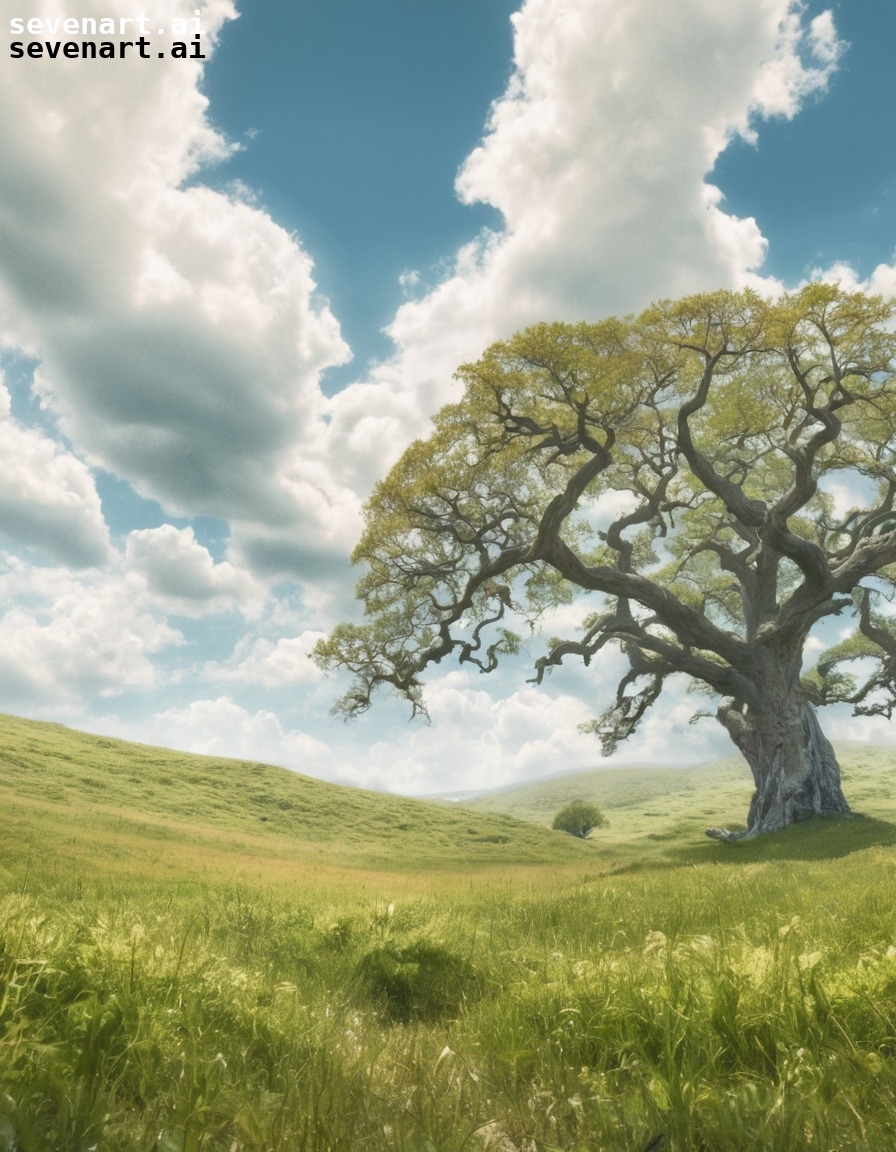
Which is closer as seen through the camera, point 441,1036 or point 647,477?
point 441,1036

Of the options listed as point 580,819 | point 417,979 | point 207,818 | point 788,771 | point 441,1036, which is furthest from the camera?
point 580,819

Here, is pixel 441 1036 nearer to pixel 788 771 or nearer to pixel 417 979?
pixel 417 979

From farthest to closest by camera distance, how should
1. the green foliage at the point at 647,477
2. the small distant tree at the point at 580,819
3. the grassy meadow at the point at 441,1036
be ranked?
the small distant tree at the point at 580,819 < the green foliage at the point at 647,477 < the grassy meadow at the point at 441,1036

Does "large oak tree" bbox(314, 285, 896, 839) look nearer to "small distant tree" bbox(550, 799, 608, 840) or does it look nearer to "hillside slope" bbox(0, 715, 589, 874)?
"hillside slope" bbox(0, 715, 589, 874)

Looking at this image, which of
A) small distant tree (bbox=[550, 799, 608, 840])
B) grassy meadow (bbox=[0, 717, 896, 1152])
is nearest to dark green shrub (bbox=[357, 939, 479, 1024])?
grassy meadow (bbox=[0, 717, 896, 1152])

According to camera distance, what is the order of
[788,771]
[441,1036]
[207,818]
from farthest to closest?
[207,818]
[788,771]
[441,1036]

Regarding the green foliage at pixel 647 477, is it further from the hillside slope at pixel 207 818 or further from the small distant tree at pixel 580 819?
the small distant tree at pixel 580 819

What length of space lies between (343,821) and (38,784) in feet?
70.0

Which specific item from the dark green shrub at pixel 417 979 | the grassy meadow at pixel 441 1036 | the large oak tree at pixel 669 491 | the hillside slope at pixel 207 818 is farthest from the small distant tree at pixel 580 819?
the dark green shrub at pixel 417 979

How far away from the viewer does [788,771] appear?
96.0ft

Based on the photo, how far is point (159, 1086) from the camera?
2750mm

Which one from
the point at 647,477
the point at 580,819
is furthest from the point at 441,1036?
the point at 580,819

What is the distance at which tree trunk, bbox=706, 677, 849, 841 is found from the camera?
28.8 meters

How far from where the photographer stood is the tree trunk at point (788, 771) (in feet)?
94.5
